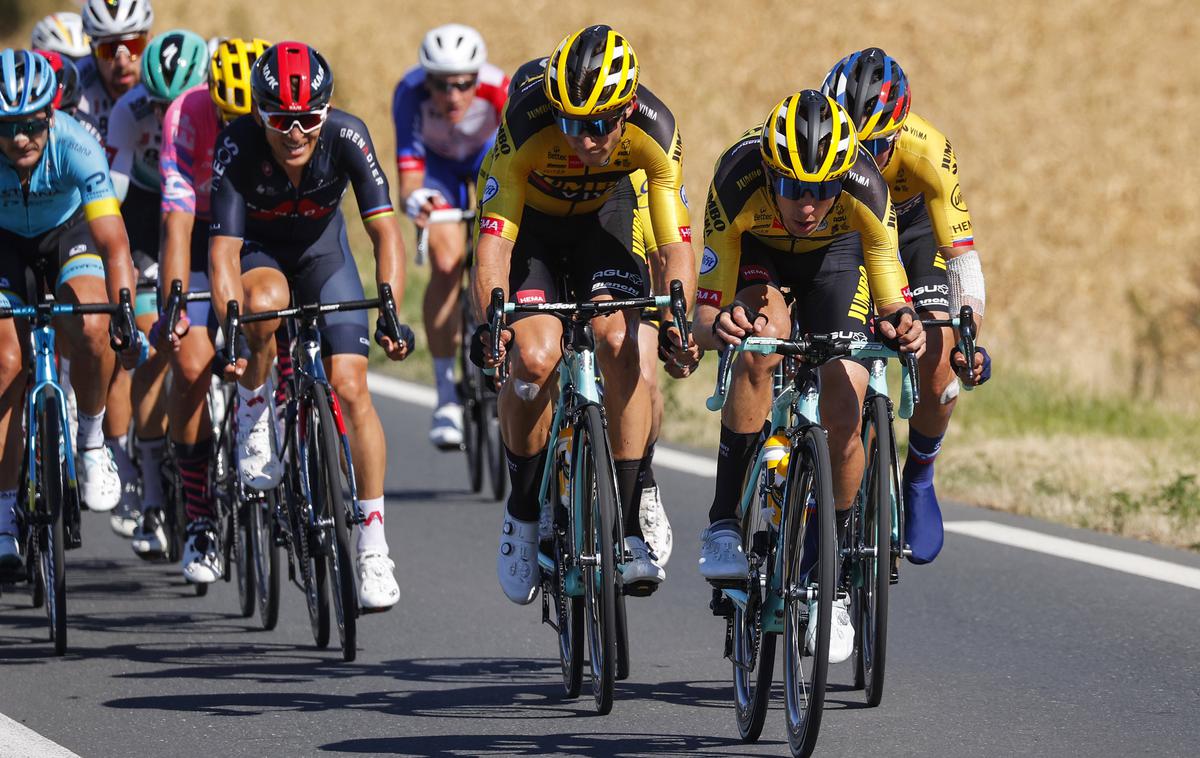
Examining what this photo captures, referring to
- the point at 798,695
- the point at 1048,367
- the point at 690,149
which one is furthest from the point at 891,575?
the point at 690,149

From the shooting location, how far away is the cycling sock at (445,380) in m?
11.5

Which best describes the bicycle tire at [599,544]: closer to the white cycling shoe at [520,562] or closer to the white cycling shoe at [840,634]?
the white cycling shoe at [520,562]

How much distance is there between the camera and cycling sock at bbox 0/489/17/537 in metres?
8.00

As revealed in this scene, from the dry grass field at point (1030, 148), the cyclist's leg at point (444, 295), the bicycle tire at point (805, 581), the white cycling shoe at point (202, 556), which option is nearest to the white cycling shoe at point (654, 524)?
the bicycle tire at point (805, 581)

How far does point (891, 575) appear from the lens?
6617mm

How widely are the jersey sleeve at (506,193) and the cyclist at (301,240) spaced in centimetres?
66

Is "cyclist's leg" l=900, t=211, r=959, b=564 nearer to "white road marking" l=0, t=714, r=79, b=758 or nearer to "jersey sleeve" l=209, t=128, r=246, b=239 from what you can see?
"jersey sleeve" l=209, t=128, r=246, b=239

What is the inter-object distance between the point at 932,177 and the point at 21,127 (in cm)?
361

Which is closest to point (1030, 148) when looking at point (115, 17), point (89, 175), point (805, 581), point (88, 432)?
point (115, 17)

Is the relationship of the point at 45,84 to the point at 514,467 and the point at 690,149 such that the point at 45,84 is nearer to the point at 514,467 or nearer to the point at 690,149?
the point at 514,467

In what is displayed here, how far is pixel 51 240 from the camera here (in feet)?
27.6

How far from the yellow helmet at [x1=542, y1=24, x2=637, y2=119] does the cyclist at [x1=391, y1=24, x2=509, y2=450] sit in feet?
15.1

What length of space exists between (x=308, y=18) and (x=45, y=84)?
32.7m

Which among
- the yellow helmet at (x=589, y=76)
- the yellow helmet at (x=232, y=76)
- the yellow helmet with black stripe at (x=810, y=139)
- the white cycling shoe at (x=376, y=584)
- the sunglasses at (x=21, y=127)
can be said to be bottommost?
the white cycling shoe at (x=376, y=584)
